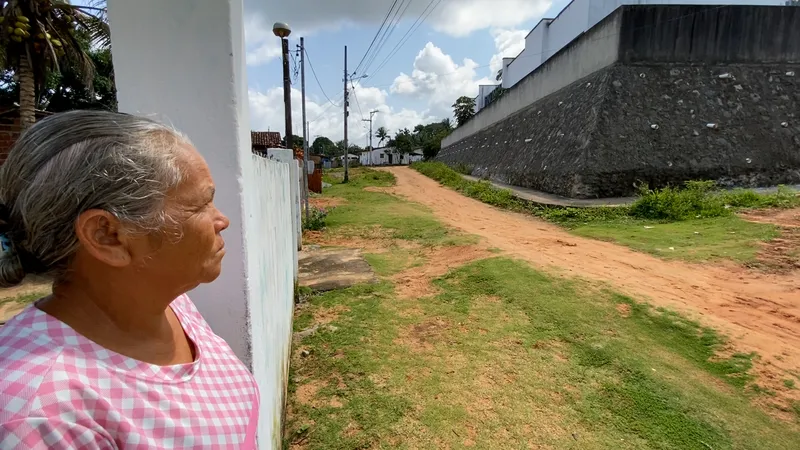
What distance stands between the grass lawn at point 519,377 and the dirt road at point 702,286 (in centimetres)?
30

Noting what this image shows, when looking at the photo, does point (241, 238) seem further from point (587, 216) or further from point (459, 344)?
point (587, 216)

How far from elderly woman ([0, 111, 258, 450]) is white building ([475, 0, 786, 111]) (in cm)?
2002

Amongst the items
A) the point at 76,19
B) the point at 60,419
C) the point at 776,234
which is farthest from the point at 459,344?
the point at 76,19

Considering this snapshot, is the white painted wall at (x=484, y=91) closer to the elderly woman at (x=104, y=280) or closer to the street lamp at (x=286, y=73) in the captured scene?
the street lamp at (x=286, y=73)

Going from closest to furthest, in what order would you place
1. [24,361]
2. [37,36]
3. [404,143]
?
1. [24,361]
2. [37,36]
3. [404,143]

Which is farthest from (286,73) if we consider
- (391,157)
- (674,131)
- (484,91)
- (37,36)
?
(391,157)

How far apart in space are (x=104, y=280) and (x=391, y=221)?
28.1 ft

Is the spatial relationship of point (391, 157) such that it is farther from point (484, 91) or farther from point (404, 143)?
point (484, 91)

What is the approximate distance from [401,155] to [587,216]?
1982 inches

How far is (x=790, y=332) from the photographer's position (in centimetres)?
330

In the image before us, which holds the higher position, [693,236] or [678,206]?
[678,206]

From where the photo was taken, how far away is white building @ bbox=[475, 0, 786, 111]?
18.6 meters

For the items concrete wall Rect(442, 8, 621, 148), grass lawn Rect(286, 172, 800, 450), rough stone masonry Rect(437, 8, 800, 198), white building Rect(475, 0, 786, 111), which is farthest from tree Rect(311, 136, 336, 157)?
grass lawn Rect(286, 172, 800, 450)

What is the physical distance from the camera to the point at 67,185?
2.13 feet
